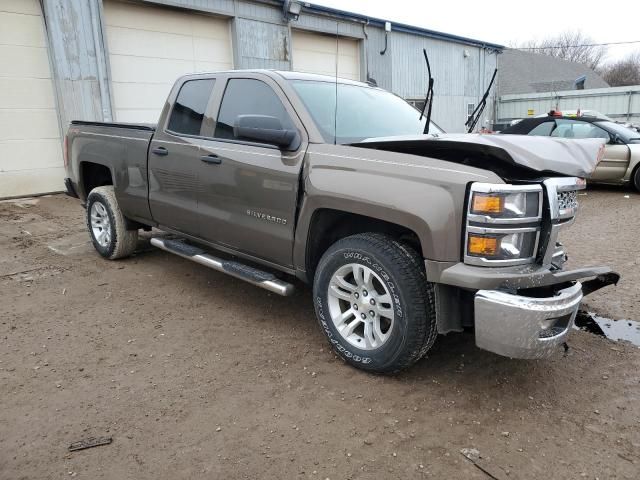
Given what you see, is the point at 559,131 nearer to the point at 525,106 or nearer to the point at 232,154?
the point at 232,154

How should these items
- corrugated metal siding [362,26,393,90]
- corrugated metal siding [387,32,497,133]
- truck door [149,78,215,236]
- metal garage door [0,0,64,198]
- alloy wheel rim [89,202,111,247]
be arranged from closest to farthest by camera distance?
truck door [149,78,215,236] → alloy wheel rim [89,202,111,247] → metal garage door [0,0,64,198] → corrugated metal siding [362,26,393,90] → corrugated metal siding [387,32,497,133]

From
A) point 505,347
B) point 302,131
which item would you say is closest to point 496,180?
point 505,347

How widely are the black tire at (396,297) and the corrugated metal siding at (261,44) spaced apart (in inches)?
382

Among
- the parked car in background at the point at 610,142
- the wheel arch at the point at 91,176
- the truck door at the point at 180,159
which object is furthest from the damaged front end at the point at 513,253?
the parked car in background at the point at 610,142

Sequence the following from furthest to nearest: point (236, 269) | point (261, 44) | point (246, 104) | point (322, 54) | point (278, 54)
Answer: point (322, 54) < point (278, 54) < point (261, 44) < point (246, 104) < point (236, 269)

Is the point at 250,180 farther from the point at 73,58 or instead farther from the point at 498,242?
the point at 73,58

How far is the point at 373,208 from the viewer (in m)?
3.02

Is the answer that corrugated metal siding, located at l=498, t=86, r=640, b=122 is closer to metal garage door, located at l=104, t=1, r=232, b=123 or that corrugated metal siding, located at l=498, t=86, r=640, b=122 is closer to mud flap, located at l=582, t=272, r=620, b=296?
metal garage door, located at l=104, t=1, r=232, b=123

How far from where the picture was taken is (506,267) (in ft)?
8.84

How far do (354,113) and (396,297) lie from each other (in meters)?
1.64

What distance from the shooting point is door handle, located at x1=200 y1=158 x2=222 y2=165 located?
406 centimetres

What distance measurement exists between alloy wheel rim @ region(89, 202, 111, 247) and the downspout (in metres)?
4.86

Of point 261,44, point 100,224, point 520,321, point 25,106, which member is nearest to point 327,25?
point 261,44

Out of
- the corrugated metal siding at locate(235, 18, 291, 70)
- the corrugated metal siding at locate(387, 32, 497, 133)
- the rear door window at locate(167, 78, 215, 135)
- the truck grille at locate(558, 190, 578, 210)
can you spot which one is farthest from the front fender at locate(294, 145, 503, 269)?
the corrugated metal siding at locate(387, 32, 497, 133)
